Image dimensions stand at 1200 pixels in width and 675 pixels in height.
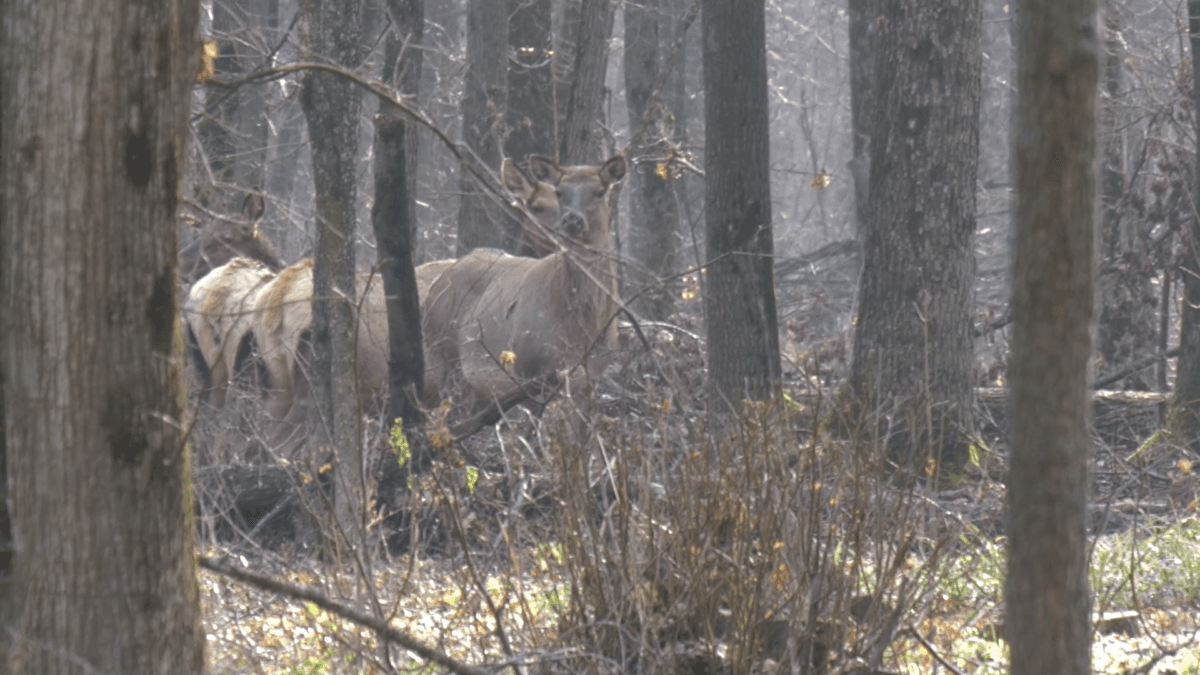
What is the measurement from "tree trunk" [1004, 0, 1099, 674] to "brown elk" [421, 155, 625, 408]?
30.7 ft

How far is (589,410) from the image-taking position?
5258 millimetres

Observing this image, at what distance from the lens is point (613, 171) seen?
39.9 ft

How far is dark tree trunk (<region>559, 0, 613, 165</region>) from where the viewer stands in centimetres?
1302

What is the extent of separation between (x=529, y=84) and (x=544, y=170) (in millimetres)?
5525

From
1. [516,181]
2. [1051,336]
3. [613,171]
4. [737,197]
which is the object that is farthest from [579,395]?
[516,181]

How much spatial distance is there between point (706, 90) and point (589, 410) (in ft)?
18.4

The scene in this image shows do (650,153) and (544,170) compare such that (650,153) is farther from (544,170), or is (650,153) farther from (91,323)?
(91,323)

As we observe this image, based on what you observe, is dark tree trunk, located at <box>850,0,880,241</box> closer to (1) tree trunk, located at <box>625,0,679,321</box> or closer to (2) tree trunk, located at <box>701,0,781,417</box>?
(1) tree trunk, located at <box>625,0,679,321</box>

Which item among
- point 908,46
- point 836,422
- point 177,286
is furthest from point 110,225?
point 908,46

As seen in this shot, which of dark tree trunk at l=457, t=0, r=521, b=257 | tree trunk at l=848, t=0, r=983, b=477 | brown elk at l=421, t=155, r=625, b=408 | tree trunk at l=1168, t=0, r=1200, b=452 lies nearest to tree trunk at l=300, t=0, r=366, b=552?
brown elk at l=421, t=155, r=625, b=408

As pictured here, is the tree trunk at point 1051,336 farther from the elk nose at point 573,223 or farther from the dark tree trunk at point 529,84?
the dark tree trunk at point 529,84

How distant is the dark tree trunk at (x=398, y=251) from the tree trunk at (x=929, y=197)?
3.48 metres

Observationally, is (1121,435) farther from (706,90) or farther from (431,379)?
(431,379)

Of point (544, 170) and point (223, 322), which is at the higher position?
point (544, 170)
